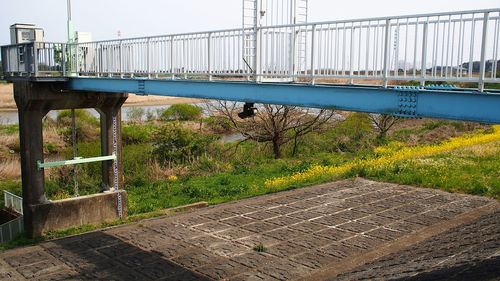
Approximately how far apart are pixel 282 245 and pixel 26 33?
893 centimetres

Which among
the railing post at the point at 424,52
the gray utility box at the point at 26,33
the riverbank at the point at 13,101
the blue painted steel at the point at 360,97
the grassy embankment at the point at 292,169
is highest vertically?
the gray utility box at the point at 26,33

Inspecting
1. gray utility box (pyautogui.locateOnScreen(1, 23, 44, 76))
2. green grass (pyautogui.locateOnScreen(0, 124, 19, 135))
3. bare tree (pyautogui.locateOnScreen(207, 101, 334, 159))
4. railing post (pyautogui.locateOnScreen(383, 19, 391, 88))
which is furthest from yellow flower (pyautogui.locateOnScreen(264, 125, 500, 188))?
green grass (pyautogui.locateOnScreen(0, 124, 19, 135))

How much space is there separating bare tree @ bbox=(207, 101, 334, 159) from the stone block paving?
9.37m

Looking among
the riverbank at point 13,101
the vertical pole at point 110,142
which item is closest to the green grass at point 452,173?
the vertical pole at point 110,142

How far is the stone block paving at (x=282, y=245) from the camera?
29.5 feet

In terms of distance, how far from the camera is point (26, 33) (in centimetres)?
1359

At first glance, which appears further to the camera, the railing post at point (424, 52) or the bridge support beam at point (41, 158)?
the bridge support beam at point (41, 158)

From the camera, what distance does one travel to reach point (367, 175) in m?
17.9

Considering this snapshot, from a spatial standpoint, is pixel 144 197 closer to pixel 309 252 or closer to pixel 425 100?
pixel 309 252

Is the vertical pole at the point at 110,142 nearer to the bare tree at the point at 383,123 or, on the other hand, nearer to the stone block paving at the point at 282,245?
the stone block paving at the point at 282,245

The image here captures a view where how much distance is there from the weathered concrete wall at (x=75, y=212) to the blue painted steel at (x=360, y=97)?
472 centimetres

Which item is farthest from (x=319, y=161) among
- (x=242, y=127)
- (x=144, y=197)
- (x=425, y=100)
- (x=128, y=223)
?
(x=425, y=100)

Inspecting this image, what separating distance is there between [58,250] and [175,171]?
32.6ft

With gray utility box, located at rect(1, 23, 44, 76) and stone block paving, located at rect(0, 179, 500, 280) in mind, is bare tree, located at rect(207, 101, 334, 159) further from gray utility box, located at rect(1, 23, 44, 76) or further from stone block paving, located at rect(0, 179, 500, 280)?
gray utility box, located at rect(1, 23, 44, 76)
